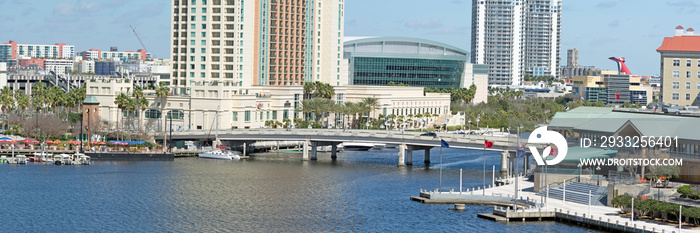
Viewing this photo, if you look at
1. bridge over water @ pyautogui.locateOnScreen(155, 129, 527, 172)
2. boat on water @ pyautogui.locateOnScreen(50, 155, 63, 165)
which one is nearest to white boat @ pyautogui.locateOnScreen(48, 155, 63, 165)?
boat on water @ pyautogui.locateOnScreen(50, 155, 63, 165)

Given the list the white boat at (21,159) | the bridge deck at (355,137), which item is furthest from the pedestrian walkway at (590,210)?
the white boat at (21,159)

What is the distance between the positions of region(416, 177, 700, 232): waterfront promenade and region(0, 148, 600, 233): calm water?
3217 mm

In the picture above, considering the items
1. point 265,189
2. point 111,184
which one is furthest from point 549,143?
point 111,184

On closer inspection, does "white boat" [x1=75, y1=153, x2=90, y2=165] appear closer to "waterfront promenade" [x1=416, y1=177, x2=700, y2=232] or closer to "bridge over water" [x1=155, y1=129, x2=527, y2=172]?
"bridge over water" [x1=155, y1=129, x2=527, y2=172]

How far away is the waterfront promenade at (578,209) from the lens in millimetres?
98812

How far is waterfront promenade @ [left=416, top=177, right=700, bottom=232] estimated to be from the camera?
98.8 metres

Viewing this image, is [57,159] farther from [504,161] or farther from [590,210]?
[590,210]

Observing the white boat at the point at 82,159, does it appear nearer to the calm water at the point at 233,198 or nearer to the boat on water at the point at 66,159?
the boat on water at the point at 66,159

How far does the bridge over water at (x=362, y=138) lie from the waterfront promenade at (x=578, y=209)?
1288 inches

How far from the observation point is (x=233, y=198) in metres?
128

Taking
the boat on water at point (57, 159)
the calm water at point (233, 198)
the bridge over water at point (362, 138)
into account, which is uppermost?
the bridge over water at point (362, 138)

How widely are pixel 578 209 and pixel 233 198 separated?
42.3 m

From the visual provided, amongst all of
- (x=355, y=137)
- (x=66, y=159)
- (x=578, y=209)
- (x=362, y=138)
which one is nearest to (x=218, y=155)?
(x=355, y=137)

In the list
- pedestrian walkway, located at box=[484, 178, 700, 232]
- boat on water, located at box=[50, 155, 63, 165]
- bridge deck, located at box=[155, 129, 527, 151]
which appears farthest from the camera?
bridge deck, located at box=[155, 129, 527, 151]
